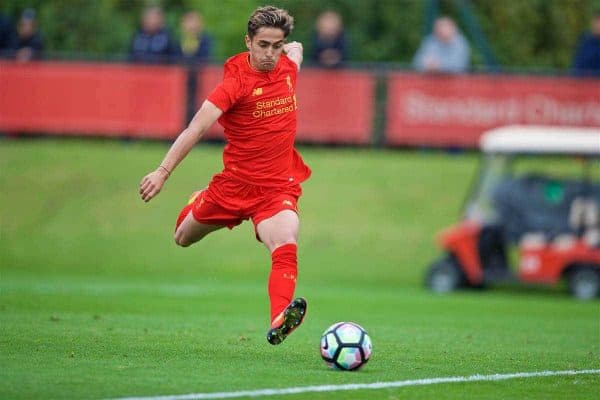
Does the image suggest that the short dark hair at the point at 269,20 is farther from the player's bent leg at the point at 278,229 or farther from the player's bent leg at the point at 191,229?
the player's bent leg at the point at 191,229

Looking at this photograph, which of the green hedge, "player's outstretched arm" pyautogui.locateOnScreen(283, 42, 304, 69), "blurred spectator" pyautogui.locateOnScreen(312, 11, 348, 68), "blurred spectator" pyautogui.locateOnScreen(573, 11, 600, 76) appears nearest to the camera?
"player's outstretched arm" pyautogui.locateOnScreen(283, 42, 304, 69)

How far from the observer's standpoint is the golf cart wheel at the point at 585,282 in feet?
59.9

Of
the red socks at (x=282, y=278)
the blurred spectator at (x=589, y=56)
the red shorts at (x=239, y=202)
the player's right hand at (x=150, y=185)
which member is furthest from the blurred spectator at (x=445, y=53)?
the player's right hand at (x=150, y=185)

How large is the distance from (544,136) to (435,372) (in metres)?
11.1

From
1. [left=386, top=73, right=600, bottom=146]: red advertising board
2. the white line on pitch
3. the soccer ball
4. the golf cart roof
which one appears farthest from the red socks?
[left=386, top=73, right=600, bottom=146]: red advertising board

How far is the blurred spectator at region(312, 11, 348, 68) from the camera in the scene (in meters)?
23.0

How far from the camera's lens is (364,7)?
26.0 metres

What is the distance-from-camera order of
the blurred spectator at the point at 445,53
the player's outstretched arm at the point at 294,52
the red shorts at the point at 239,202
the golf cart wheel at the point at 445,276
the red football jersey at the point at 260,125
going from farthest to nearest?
the blurred spectator at the point at 445,53
the golf cart wheel at the point at 445,276
the player's outstretched arm at the point at 294,52
the red shorts at the point at 239,202
the red football jersey at the point at 260,125

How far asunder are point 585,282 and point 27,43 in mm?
11522

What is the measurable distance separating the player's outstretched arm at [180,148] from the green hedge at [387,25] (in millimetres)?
14639

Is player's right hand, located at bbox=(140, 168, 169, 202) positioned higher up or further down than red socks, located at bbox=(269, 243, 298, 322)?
higher up

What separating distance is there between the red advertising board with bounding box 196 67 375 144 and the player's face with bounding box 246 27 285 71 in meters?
13.0

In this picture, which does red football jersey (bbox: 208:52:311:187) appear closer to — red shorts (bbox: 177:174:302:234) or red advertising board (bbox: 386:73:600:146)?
red shorts (bbox: 177:174:302:234)

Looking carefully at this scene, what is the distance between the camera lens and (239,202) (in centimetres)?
979
